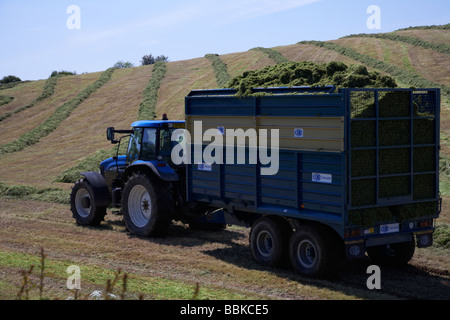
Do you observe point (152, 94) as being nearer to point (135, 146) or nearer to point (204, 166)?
point (135, 146)

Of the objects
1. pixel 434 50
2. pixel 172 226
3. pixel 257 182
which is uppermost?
pixel 434 50

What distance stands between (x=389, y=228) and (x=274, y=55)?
3297 cm

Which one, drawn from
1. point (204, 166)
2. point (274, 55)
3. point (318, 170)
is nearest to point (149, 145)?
point (204, 166)

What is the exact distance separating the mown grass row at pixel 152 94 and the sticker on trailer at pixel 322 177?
2277cm

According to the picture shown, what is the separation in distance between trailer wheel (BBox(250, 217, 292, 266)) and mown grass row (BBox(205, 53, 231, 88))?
23.2m

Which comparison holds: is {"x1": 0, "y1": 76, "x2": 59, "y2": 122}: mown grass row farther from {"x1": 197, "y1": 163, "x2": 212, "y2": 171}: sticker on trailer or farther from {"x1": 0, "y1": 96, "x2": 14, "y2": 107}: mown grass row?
{"x1": 197, "y1": 163, "x2": 212, "y2": 171}: sticker on trailer

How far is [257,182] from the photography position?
9.55 meters

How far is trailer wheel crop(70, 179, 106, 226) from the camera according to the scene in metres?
13.2

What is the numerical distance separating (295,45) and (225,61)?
6.14 metres

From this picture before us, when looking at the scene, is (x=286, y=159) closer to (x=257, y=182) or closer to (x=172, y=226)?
(x=257, y=182)

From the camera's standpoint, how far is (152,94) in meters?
37.6

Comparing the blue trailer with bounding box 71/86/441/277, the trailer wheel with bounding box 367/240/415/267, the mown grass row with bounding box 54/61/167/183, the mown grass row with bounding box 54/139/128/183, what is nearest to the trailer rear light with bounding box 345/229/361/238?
the blue trailer with bounding box 71/86/441/277

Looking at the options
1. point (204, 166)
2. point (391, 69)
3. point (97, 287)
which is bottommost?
point (97, 287)
